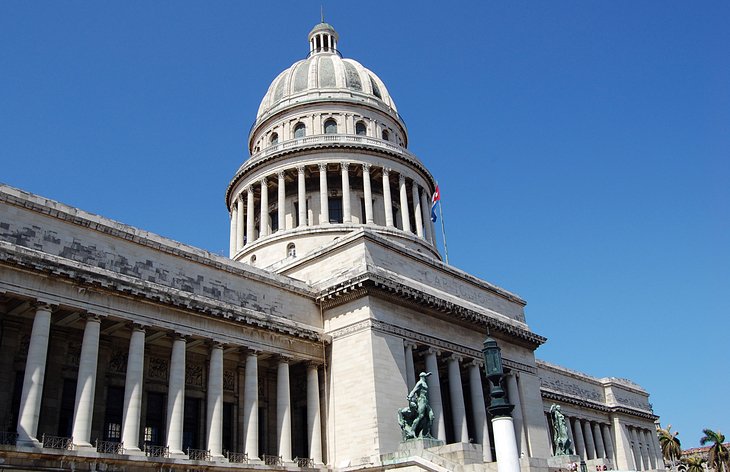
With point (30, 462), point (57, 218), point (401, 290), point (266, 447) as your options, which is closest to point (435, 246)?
point (401, 290)

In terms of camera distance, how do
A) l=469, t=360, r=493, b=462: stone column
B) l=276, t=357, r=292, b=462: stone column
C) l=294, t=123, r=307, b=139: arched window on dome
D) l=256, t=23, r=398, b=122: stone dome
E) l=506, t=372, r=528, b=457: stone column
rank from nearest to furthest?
l=276, t=357, r=292, b=462: stone column < l=469, t=360, r=493, b=462: stone column < l=506, t=372, r=528, b=457: stone column < l=294, t=123, r=307, b=139: arched window on dome < l=256, t=23, r=398, b=122: stone dome

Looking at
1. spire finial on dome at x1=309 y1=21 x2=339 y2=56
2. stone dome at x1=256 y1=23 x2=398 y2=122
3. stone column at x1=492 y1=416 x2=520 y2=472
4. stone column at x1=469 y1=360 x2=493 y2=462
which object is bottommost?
stone column at x1=492 y1=416 x2=520 y2=472

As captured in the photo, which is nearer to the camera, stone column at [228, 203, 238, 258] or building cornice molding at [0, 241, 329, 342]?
building cornice molding at [0, 241, 329, 342]

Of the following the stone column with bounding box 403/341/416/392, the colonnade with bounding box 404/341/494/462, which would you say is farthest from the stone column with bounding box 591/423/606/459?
the stone column with bounding box 403/341/416/392

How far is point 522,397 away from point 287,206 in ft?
72.2

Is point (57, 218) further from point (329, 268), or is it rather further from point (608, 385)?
point (608, 385)

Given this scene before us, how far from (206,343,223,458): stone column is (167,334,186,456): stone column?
131 cm

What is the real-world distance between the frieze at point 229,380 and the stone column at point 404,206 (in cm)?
2041

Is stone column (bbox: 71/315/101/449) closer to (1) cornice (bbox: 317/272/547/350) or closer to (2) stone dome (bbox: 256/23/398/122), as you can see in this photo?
(1) cornice (bbox: 317/272/547/350)

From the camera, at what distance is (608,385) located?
207 ft

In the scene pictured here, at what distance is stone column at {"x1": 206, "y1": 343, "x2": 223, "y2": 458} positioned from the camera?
26684 mm

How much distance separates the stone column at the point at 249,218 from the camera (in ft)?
165

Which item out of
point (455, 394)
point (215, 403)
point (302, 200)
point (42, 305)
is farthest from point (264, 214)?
Result: point (42, 305)

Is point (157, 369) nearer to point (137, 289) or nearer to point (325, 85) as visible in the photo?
point (137, 289)
